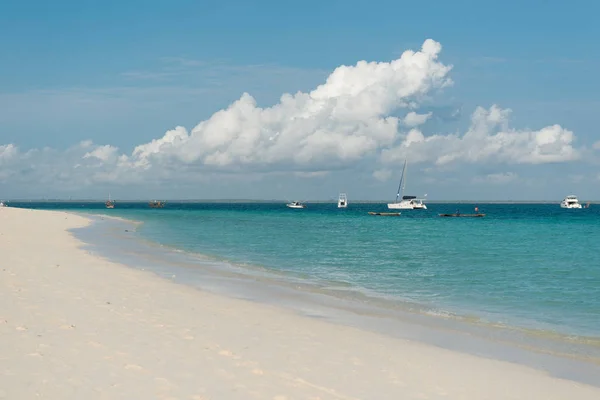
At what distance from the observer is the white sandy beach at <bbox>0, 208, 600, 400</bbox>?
9.51m

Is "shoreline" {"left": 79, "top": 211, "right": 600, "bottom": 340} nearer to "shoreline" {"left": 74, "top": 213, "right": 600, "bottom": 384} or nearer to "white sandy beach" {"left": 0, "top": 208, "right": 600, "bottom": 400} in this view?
"shoreline" {"left": 74, "top": 213, "right": 600, "bottom": 384}

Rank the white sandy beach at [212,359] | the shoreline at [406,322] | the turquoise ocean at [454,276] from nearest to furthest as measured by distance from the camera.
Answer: the white sandy beach at [212,359], the shoreline at [406,322], the turquoise ocean at [454,276]

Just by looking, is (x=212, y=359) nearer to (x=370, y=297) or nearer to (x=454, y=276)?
(x=370, y=297)

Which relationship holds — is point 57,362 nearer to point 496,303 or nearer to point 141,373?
point 141,373

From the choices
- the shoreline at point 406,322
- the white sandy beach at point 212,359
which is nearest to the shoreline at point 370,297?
the shoreline at point 406,322

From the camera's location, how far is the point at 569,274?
33188 mm

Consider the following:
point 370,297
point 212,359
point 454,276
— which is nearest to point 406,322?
point 370,297

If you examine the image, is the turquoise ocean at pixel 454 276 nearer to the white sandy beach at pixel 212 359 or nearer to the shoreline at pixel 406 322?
the shoreline at pixel 406 322

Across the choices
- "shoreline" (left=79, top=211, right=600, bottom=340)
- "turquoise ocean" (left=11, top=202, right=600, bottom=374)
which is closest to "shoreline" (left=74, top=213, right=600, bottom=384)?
"shoreline" (left=79, top=211, right=600, bottom=340)

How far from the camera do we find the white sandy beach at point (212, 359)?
9.51 m

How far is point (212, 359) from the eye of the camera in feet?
37.1

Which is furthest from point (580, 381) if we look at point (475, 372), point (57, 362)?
point (57, 362)

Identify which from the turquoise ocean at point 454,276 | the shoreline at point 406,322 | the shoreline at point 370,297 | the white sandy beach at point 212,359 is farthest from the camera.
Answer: the turquoise ocean at point 454,276

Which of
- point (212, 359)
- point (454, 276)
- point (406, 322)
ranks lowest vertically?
point (454, 276)
